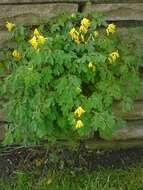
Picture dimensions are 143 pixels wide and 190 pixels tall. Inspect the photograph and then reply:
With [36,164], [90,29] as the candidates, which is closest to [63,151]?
[36,164]

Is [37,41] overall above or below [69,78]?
above

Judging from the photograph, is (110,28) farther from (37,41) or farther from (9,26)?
(9,26)

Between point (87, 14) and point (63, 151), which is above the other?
point (87, 14)

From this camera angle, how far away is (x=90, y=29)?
310 cm

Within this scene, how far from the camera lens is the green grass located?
341 centimetres

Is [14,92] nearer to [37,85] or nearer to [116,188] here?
[37,85]

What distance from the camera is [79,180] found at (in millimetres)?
3477

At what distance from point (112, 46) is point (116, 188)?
0.99 m

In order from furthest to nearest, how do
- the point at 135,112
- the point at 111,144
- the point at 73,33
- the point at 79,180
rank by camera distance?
the point at 111,144 < the point at 135,112 < the point at 79,180 < the point at 73,33

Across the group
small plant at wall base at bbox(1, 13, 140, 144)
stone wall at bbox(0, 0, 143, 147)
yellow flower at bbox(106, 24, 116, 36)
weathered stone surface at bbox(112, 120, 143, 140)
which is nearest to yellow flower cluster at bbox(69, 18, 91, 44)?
small plant at wall base at bbox(1, 13, 140, 144)

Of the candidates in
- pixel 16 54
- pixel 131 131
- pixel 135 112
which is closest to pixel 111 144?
pixel 131 131

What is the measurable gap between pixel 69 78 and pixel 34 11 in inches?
24.4

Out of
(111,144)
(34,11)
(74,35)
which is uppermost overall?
(34,11)

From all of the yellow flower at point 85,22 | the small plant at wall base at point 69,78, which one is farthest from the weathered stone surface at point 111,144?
the yellow flower at point 85,22
